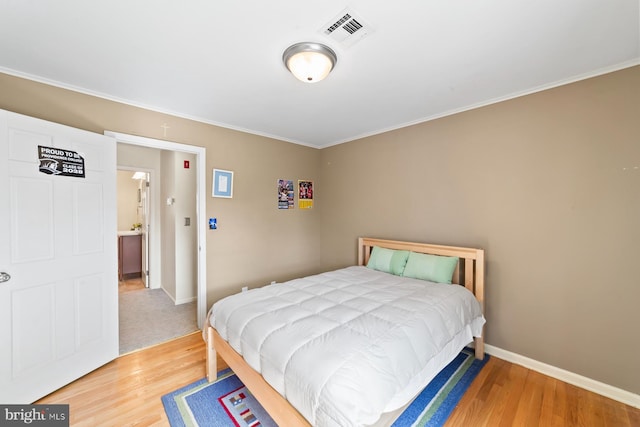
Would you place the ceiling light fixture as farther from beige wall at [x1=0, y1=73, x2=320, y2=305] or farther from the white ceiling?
beige wall at [x1=0, y1=73, x2=320, y2=305]

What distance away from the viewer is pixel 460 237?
278 centimetres

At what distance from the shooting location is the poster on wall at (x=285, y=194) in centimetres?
389

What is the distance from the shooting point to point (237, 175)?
340cm

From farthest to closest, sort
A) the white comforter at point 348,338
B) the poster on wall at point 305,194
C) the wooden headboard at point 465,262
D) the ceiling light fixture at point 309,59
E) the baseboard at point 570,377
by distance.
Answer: the poster on wall at point 305,194 → the wooden headboard at point 465,262 → the baseboard at point 570,377 → the ceiling light fixture at point 309,59 → the white comforter at point 348,338

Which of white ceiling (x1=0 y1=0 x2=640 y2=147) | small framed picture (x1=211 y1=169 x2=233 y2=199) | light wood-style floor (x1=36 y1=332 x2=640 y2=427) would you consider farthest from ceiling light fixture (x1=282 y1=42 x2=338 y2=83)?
light wood-style floor (x1=36 y1=332 x2=640 y2=427)

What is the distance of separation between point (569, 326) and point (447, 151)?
1.88 meters

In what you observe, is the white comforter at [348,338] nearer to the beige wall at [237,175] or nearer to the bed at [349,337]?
the bed at [349,337]

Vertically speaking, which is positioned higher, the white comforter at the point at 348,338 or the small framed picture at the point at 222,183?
the small framed picture at the point at 222,183

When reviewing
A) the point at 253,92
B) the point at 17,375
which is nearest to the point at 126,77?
the point at 253,92

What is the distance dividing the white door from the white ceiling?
2.02 ft

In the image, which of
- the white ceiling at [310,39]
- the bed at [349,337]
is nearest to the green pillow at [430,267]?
the bed at [349,337]

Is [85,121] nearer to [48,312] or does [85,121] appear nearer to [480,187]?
[48,312]

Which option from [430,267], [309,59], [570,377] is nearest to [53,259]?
[309,59]

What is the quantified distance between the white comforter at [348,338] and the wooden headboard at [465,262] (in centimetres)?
21
